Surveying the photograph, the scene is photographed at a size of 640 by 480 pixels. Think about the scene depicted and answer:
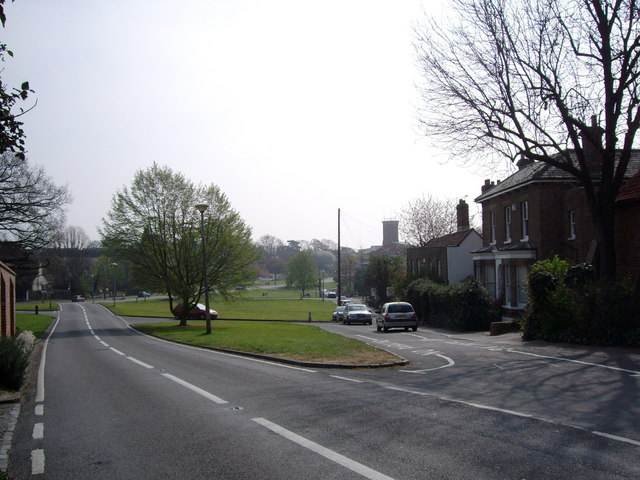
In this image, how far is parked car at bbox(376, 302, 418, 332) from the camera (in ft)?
106

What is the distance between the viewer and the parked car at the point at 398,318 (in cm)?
3228

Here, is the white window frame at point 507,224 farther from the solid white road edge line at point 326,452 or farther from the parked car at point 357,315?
the solid white road edge line at point 326,452

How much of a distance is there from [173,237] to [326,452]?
128 feet

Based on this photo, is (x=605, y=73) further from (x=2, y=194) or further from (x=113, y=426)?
(x=2, y=194)

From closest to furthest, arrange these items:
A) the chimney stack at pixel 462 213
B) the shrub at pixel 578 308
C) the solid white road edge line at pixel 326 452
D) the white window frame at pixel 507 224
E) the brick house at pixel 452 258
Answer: the solid white road edge line at pixel 326 452
the shrub at pixel 578 308
the white window frame at pixel 507 224
the brick house at pixel 452 258
the chimney stack at pixel 462 213

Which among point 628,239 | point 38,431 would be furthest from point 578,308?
point 38,431

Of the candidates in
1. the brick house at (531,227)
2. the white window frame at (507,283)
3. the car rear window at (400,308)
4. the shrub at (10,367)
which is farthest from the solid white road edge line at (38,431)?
the white window frame at (507,283)

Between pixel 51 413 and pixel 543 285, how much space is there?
17892 mm

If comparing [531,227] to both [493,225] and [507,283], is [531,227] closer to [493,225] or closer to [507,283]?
[507,283]

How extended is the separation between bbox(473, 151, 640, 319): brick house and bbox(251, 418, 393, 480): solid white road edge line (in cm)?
2131

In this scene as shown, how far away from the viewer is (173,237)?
143 ft

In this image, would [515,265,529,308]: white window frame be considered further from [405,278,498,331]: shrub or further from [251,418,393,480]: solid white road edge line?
[251,418,393,480]: solid white road edge line

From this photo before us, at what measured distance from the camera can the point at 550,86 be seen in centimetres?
2006

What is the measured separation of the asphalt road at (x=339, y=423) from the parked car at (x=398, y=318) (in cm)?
1750
